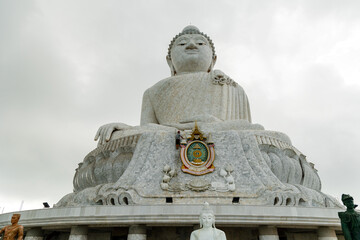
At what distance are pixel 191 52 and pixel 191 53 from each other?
0.04 metres

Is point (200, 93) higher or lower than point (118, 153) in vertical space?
higher

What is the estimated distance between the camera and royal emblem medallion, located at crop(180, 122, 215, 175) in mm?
6301

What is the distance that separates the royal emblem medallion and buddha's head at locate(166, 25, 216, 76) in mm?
4940

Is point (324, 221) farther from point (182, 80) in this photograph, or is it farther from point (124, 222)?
point (182, 80)

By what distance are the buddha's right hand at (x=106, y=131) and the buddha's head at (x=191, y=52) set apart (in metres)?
4.03

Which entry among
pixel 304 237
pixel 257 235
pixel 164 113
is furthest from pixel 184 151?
pixel 164 113

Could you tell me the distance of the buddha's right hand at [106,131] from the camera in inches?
304

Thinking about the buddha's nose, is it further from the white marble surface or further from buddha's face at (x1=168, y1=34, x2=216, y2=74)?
the white marble surface

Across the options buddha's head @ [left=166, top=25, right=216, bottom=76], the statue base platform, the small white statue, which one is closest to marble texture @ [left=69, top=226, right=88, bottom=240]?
the statue base platform

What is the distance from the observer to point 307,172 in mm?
7188

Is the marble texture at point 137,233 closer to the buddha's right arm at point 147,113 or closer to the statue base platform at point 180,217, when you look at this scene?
the statue base platform at point 180,217

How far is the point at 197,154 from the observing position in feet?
21.2

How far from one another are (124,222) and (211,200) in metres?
1.84


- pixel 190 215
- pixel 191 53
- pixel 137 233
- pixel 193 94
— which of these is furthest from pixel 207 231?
pixel 191 53
